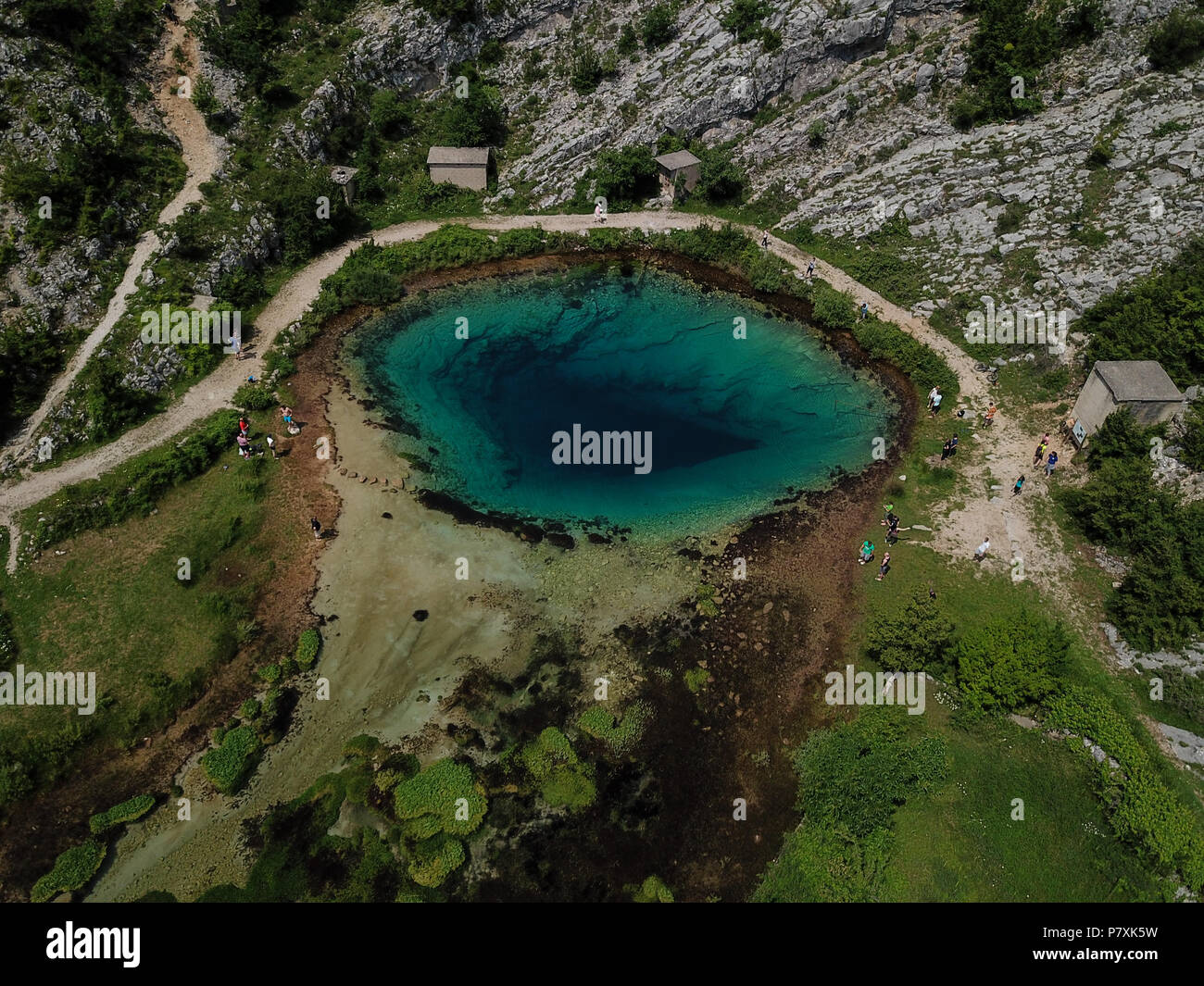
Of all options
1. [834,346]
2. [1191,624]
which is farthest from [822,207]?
[1191,624]

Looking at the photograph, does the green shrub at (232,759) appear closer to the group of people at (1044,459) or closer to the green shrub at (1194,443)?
the group of people at (1044,459)

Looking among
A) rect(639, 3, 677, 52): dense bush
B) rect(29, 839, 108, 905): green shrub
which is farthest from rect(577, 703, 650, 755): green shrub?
rect(639, 3, 677, 52): dense bush

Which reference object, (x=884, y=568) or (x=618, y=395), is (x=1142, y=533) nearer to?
(x=884, y=568)

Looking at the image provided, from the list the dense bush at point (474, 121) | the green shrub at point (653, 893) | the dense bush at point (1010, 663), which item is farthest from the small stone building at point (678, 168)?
the green shrub at point (653, 893)

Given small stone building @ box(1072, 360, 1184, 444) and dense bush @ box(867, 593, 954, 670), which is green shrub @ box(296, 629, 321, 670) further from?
small stone building @ box(1072, 360, 1184, 444)

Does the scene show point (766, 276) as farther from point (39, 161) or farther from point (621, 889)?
point (39, 161)

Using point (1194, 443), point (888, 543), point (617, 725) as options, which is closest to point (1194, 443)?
point (1194, 443)
